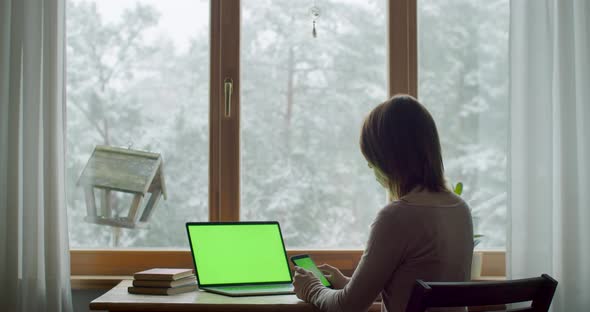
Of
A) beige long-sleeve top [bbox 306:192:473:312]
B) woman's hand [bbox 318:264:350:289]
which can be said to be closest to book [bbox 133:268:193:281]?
woman's hand [bbox 318:264:350:289]

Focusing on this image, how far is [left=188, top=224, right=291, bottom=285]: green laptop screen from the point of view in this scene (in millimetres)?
2068

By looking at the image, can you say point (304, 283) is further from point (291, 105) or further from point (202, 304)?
point (291, 105)

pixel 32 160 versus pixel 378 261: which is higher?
pixel 32 160

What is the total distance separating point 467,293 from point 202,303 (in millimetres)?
847

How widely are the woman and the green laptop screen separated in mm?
459

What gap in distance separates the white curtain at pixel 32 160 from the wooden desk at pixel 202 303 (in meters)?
0.43

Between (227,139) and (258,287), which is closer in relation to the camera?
(258,287)

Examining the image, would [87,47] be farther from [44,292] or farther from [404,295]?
[404,295]

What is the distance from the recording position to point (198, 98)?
2529mm

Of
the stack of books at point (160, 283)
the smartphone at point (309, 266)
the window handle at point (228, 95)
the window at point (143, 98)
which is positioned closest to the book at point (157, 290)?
the stack of books at point (160, 283)

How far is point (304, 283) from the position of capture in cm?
181

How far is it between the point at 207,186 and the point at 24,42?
0.87 metres

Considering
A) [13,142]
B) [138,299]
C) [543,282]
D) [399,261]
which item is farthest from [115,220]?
[543,282]

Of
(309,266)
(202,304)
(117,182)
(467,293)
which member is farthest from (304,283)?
(117,182)
